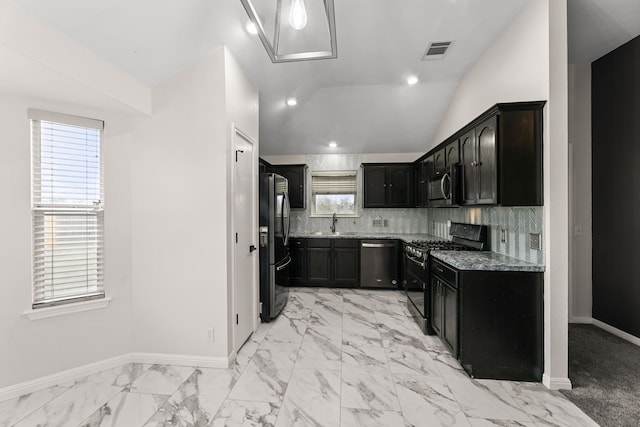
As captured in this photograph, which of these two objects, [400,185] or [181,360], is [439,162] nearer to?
[400,185]

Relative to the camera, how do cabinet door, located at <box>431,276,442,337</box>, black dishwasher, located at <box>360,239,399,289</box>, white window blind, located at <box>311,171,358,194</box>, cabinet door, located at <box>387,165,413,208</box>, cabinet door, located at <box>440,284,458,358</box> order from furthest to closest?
white window blind, located at <box>311,171,358,194</box>
cabinet door, located at <box>387,165,413,208</box>
black dishwasher, located at <box>360,239,399,289</box>
cabinet door, located at <box>431,276,442,337</box>
cabinet door, located at <box>440,284,458,358</box>

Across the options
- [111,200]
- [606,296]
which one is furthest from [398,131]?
[111,200]

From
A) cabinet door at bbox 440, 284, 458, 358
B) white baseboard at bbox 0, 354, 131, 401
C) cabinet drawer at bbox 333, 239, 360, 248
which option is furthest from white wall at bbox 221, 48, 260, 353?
cabinet drawer at bbox 333, 239, 360, 248

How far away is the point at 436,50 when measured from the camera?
302cm

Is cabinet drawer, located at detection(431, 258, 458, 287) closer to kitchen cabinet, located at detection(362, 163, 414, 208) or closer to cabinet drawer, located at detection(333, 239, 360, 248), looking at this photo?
cabinet drawer, located at detection(333, 239, 360, 248)

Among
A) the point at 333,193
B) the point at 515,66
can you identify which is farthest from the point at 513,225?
the point at 333,193

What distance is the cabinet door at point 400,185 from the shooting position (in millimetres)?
4977

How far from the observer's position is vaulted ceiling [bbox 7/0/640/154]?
1.87m

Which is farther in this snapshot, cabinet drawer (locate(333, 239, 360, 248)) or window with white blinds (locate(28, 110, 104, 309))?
cabinet drawer (locate(333, 239, 360, 248))

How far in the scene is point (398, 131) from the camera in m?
4.72

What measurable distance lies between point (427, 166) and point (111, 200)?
3887mm

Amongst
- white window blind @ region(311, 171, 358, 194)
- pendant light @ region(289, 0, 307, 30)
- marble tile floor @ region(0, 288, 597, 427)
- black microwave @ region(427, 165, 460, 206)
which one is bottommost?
marble tile floor @ region(0, 288, 597, 427)

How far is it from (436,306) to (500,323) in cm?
67

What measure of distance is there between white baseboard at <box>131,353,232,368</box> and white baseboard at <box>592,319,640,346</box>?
3.90 metres
